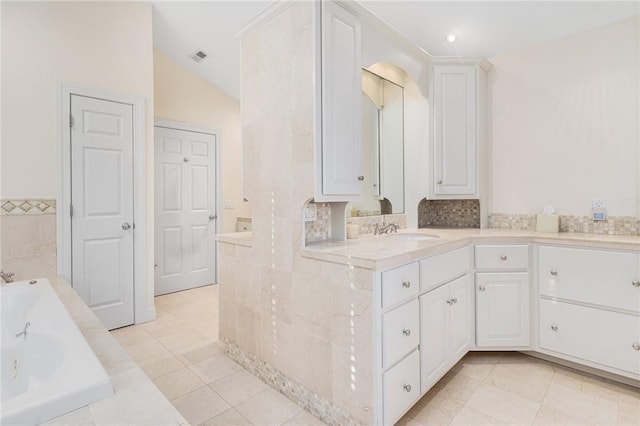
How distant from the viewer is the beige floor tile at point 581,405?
5.67 feet

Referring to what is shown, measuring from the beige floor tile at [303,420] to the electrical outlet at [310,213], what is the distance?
1.07 meters

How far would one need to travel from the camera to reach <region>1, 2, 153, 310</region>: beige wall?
2.41m

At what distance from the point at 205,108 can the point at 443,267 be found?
3.73 meters

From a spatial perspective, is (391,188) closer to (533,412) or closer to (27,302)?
(533,412)

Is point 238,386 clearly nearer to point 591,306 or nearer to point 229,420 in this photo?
point 229,420

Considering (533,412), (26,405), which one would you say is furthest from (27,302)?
(533,412)

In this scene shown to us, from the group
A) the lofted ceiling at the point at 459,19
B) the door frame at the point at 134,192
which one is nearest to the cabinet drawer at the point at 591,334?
the lofted ceiling at the point at 459,19

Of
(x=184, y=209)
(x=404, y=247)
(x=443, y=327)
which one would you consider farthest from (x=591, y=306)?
(x=184, y=209)

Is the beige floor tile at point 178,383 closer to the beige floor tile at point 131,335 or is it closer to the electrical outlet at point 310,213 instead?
the beige floor tile at point 131,335

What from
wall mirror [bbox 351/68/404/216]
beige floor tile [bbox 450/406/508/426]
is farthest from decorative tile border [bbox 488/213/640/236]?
beige floor tile [bbox 450/406/508/426]

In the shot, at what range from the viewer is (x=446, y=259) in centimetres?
199

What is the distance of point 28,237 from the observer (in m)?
2.53

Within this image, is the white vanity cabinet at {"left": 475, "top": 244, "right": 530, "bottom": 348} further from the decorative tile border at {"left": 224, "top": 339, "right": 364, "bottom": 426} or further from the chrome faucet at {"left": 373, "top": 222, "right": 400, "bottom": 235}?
the decorative tile border at {"left": 224, "top": 339, "right": 364, "bottom": 426}

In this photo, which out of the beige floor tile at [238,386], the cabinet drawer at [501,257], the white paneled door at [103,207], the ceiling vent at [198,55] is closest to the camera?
the beige floor tile at [238,386]
